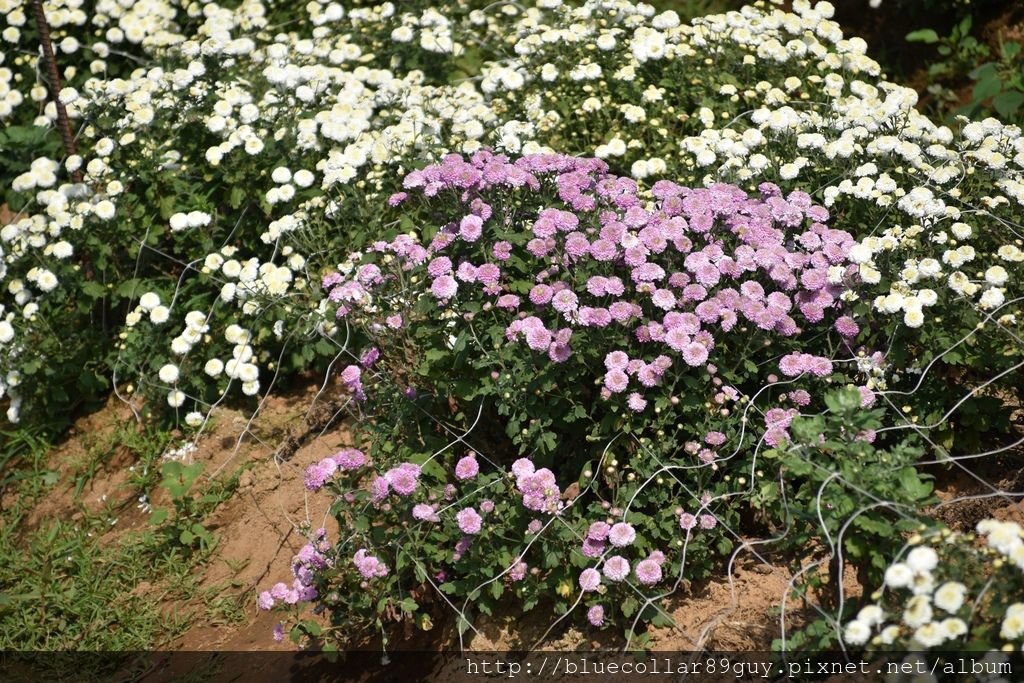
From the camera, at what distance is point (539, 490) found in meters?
3.03

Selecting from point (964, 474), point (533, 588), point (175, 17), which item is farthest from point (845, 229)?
point (175, 17)

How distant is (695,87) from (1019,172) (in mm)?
1535

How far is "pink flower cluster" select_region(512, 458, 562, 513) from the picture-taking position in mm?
3016

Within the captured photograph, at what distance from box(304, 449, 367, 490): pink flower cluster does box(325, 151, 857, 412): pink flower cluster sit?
22.4 inches

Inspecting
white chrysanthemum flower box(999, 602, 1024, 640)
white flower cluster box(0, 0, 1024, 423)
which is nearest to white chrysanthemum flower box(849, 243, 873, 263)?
white flower cluster box(0, 0, 1024, 423)

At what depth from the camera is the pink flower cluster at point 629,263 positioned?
306cm

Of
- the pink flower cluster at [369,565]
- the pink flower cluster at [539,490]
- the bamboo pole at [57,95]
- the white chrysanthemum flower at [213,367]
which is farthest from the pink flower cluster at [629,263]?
the bamboo pole at [57,95]

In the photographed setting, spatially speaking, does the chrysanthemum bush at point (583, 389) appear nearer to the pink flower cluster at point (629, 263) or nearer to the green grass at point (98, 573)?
the pink flower cluster at point (629, 263)

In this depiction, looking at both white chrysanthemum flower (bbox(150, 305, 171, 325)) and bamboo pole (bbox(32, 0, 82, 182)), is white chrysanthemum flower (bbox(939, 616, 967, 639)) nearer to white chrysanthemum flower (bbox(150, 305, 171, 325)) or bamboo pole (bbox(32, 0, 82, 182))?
white chrysanthemum flower (bbox(150, 305, 171, 325))

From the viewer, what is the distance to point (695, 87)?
15.5 ft

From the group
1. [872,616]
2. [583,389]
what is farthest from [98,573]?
[872,616]

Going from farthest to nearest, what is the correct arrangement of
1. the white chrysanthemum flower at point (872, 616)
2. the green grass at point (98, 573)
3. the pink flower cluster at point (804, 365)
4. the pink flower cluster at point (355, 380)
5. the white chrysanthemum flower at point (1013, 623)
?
the green grass at point (98, 573) → the pink flower cluster at point (355, 380) → the pink flower cluster at point (804, 365) → the white chrysanthemum flower at point (872, 616) → the white chrysanthemum flower at point (1013, 623)

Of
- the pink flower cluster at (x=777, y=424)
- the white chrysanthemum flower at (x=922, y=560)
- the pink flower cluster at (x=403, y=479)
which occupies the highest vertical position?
the white chrysanthemum flower at (x=922, y=560)

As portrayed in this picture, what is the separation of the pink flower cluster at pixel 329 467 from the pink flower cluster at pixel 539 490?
52cm
